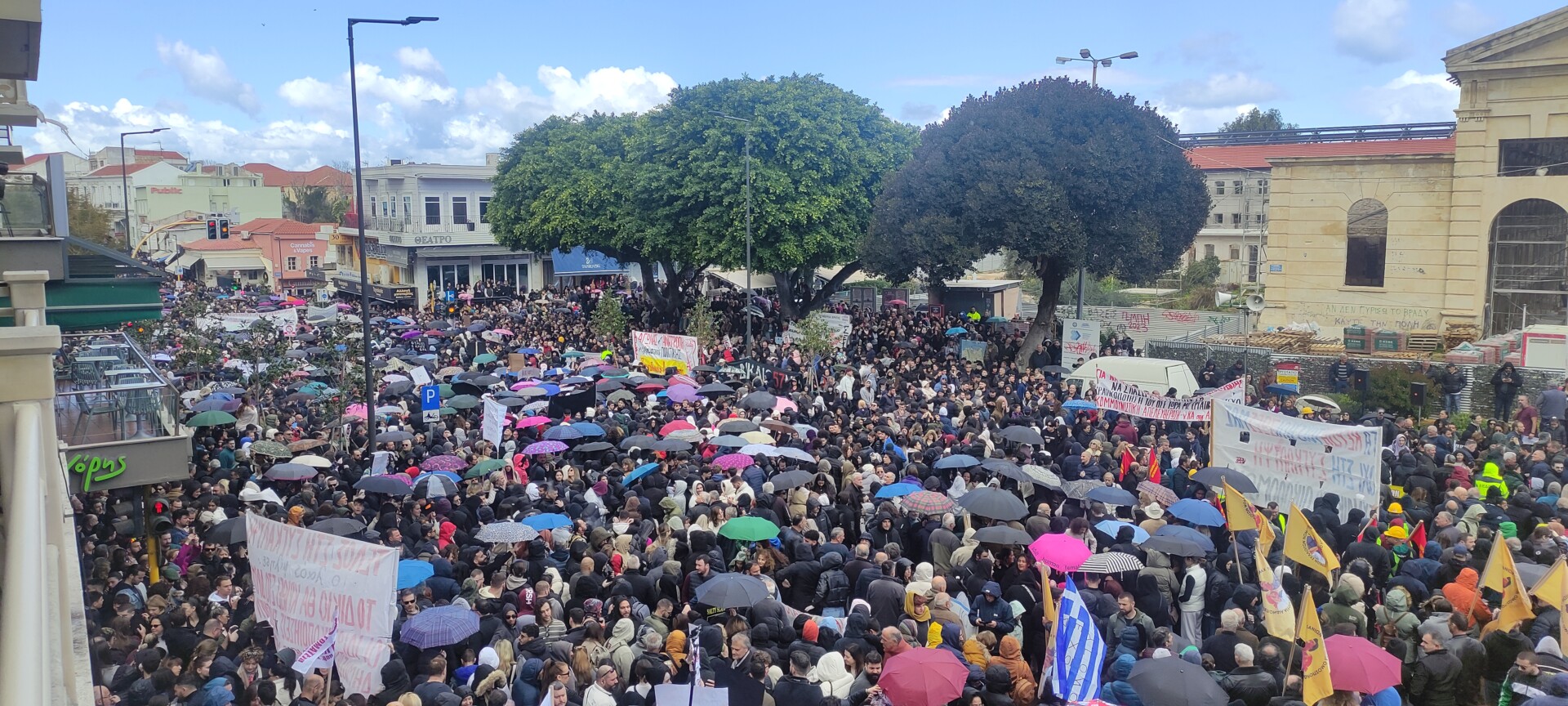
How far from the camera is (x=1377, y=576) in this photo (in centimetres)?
1159

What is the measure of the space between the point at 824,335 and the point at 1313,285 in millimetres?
14867

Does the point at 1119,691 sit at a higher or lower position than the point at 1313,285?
lower

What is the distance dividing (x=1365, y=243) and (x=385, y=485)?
2931 cm

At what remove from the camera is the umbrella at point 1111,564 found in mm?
10969

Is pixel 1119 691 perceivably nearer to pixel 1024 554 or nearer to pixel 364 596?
pixel 1024 554

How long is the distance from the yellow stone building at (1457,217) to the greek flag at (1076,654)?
28.7 metres

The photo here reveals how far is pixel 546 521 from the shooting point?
1310 centimetres

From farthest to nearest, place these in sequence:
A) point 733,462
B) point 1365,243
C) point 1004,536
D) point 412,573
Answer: point 1365,243 → point 733,462 → point 1004,536 → point 412,573

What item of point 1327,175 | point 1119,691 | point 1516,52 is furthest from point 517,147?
point 1119,691

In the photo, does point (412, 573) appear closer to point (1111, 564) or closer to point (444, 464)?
point (444, 464)

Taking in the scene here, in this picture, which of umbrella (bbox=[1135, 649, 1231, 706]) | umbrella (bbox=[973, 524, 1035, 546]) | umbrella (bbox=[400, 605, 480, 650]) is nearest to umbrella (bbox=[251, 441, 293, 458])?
umbrella (bbox=[400, 605, 480, 650])

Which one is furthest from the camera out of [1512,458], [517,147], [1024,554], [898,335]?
[517,147]

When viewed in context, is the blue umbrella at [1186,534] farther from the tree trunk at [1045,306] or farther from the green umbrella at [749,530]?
the tree trunk at [1045,306]

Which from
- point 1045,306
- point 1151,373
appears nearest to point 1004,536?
point 1151,373
